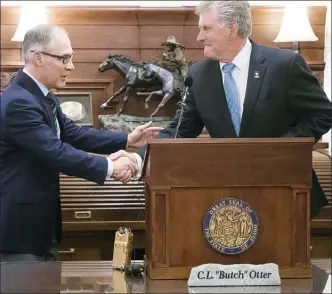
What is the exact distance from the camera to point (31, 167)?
3.07m

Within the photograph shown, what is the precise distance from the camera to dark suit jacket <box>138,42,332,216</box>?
3084 millimetres

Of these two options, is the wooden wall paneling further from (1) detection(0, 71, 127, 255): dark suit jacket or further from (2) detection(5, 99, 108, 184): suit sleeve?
(2) detection(5, 99, 108, 184): suit sleeve

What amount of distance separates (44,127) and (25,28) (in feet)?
6.84

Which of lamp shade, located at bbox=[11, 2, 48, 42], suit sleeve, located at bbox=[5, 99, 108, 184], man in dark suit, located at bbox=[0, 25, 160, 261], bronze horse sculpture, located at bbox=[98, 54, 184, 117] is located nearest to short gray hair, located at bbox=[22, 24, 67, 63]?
man in dark suit, located at bbox=[0, 25, 160, 261]

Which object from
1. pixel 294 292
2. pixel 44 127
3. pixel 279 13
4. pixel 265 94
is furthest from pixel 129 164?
pixel 279 13

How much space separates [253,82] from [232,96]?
4.0 inches

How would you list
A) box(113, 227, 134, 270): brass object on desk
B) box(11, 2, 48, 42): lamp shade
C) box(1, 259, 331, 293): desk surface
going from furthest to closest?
box(11, 2, 48, 42): lamp shade < box(113, 227, 134, 270): brass object on desk < box(1, 259, 331, 293): desk surface

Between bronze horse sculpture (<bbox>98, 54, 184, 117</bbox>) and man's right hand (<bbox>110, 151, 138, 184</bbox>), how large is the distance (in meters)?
1.98

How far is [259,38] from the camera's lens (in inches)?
206

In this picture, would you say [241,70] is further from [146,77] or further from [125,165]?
[146,77]

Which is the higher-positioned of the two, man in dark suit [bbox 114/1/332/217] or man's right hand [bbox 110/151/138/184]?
man in dark suit [bbox 114/1/332/217]

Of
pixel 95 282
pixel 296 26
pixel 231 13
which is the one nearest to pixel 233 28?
pixel 231 13

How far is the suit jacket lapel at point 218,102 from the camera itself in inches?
123

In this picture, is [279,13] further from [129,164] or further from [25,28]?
[129,164]
